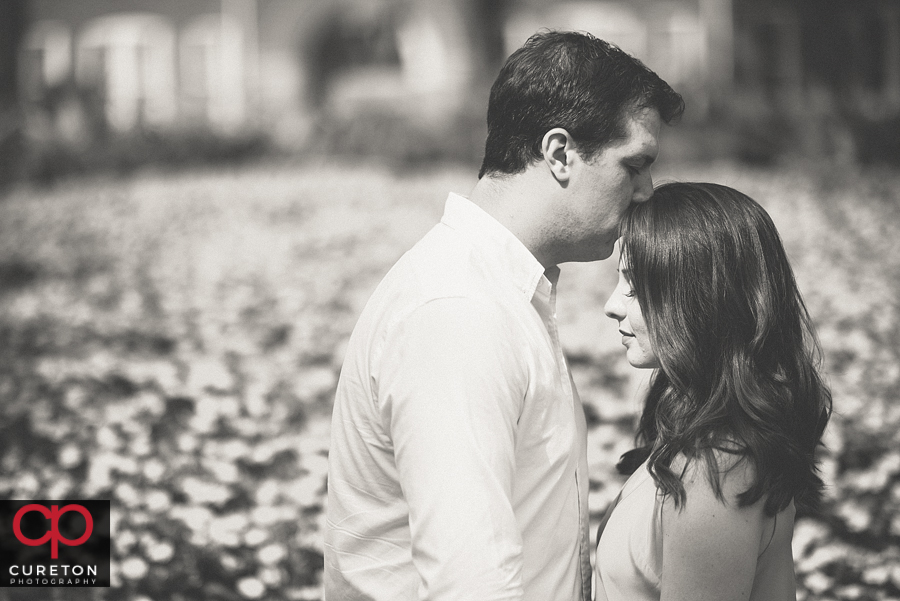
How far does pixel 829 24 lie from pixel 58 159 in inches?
531

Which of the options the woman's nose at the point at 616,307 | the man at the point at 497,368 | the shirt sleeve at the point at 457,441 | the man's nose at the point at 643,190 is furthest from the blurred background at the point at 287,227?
the shirt sleeve at the point at 457,441

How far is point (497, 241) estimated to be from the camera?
5.61ft

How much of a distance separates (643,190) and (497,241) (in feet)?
1.18

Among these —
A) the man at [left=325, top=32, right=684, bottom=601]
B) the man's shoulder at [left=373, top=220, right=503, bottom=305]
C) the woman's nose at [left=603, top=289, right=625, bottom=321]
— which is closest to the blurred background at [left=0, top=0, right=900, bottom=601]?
the woman's nose at [left=603, top=289, right=625, bottom=321]

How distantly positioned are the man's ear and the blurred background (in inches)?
50.7

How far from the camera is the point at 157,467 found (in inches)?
137

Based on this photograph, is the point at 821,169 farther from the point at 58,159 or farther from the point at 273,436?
the point at 58,159

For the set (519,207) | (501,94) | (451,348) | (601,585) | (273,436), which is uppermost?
(501,94)

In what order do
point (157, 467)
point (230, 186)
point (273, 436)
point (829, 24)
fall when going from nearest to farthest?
point (157, 467)
point (273, 436)
point (230, 186)
point (829, 24)

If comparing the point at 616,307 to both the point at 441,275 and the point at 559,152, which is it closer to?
the point at 559,152

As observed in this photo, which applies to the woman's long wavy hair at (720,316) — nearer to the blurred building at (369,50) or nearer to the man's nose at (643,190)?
the man's nose at (643,190)

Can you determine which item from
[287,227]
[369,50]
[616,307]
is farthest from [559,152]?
[369,50]

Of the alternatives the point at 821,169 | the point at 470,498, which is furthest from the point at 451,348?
the point at 821,169

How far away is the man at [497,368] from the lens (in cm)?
140
